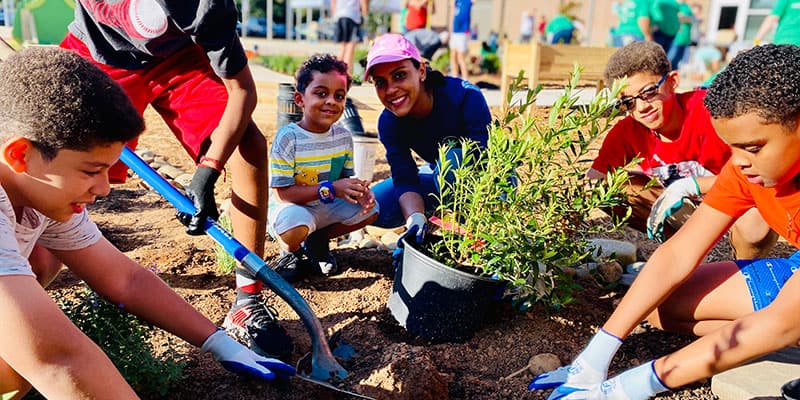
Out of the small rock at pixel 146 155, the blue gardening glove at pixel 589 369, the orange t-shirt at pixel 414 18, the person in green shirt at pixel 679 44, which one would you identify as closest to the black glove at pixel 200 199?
the blue gardening glove at pixel 589 369

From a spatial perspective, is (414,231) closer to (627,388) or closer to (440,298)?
(440,298)

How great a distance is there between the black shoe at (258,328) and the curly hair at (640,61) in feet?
6.18

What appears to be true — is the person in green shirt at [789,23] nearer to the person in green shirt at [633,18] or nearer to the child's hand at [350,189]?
the person in green shirt at [633,18]

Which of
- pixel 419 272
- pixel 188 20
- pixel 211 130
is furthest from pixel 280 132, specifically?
pixel 419 272

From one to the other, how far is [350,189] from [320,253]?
39 cm

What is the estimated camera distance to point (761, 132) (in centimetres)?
179

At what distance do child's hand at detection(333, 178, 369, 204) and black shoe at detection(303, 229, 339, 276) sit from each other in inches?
10.2

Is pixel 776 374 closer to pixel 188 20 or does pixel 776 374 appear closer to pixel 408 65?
pixel 408 65

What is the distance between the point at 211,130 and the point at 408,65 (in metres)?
0.96

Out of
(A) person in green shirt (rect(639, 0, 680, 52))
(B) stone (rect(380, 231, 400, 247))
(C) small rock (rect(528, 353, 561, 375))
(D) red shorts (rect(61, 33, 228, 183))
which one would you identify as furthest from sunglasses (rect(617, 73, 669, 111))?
(A) person in green shirt (rect(639, 0, 680, 52))

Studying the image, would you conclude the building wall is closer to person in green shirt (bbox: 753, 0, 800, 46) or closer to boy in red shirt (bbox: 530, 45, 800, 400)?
person in green shirt (bbox: 753, 0, 800, 46)

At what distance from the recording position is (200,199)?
7.34 feet

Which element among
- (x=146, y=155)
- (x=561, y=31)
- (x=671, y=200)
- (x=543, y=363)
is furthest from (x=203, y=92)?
(x=561, y=31)

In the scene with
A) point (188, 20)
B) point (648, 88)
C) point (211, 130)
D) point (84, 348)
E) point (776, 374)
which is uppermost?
point (188, 20)
